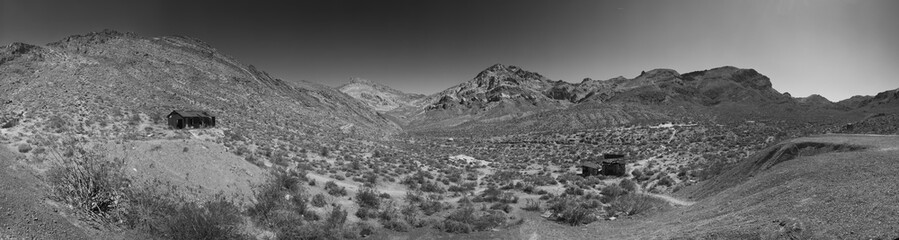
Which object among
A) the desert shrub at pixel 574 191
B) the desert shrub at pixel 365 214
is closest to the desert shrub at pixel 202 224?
the desert shrub at pixel 365 214

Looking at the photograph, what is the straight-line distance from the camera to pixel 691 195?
68.5 ft

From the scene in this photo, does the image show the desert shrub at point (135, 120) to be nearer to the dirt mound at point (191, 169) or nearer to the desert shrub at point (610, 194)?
the dirt mound at point (191, 169)

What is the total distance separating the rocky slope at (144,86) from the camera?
32531 mm

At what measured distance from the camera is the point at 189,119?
36969 mm

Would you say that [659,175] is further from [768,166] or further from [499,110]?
[499,110]

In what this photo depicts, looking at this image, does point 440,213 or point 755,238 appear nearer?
point 755,238

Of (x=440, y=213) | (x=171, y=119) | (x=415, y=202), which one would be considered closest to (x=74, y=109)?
(x=171, y=119)

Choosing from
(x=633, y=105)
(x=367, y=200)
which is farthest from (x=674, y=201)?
(x=633, y=105)

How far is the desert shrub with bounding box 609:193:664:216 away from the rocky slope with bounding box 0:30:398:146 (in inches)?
1328

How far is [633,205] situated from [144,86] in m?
54.3

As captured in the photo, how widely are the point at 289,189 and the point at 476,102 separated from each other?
528 ft

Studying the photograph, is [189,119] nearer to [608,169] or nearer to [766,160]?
[608,169]

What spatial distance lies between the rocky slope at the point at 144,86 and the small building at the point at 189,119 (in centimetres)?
222

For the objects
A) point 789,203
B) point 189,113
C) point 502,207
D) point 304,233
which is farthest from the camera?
point 189,113
